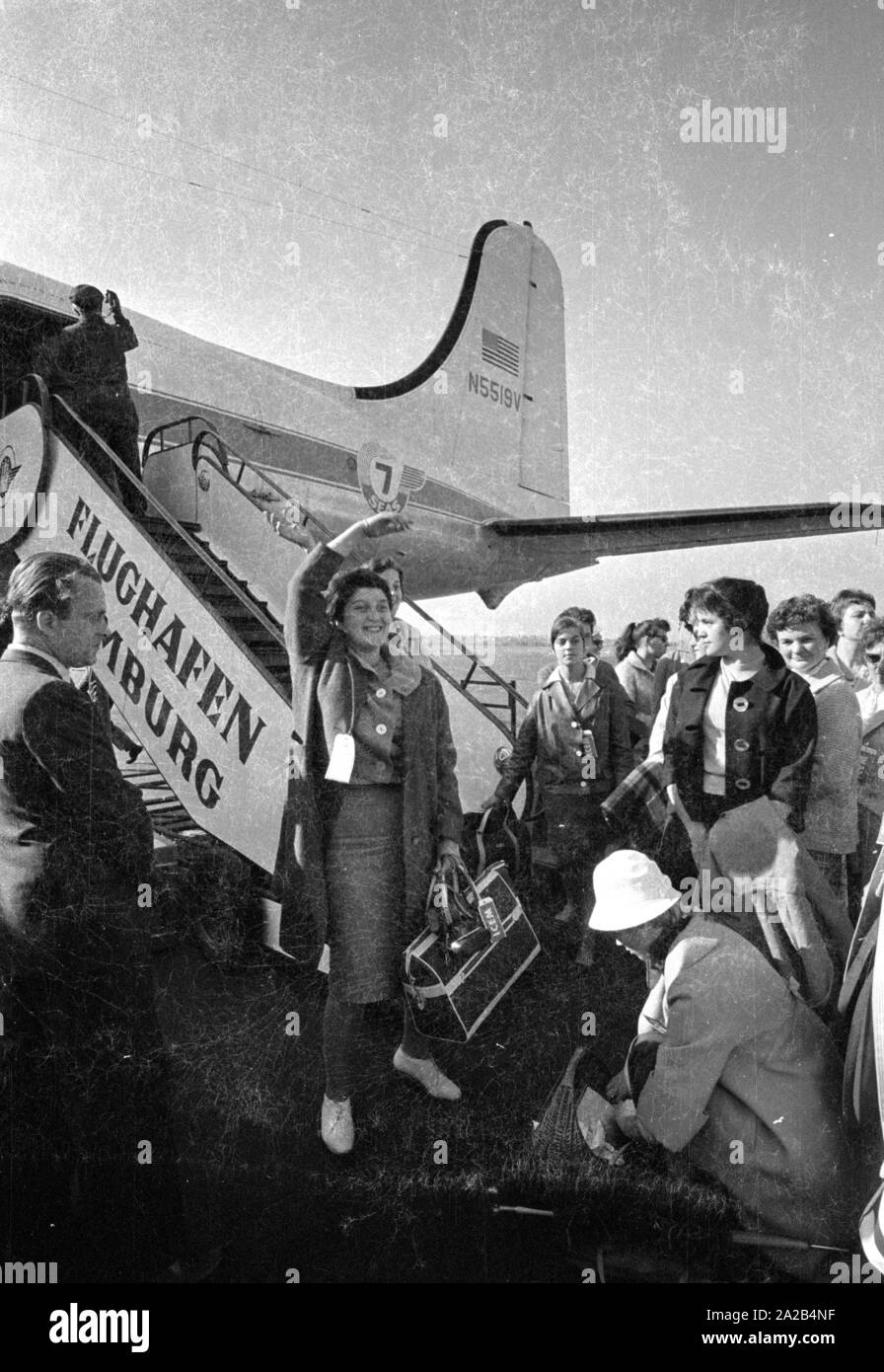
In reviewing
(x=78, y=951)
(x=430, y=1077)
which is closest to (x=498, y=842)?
(x=430, y=1077)

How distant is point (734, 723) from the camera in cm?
258

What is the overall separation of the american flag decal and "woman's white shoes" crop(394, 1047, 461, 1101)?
7.79 feet

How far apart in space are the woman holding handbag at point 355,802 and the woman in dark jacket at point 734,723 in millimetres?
742

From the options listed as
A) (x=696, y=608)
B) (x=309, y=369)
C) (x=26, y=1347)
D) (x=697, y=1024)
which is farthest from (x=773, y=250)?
(x=26, y=1347)

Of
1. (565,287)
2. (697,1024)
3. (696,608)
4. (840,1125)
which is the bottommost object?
(840,1125)

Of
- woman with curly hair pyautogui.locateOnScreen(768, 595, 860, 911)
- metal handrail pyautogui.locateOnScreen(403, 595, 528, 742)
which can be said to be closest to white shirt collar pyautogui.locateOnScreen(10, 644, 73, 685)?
metal handrail pyautogui.locateOnScreen(403, 595, 528, 742)

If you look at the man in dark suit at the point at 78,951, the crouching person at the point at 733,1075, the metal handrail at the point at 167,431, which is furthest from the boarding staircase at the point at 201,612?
the crouching person at the point at 733,1075

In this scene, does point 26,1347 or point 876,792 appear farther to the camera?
point 876,792

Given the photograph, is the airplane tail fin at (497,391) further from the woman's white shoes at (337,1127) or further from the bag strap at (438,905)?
the woman's white shoes at (337,1127)

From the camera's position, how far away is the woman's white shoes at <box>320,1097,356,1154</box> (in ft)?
8.48

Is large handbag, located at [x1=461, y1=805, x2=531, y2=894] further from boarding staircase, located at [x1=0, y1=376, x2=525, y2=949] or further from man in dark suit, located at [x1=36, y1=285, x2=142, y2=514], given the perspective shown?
man in dark suit, located at [x1=36, y1=285, x2=142, y2=514]

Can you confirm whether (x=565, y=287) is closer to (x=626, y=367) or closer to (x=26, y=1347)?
(x=626, y=367)

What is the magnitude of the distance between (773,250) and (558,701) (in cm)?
157

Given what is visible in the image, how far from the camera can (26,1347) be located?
2.56 m
